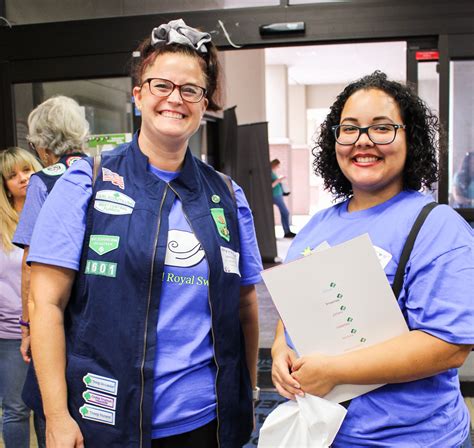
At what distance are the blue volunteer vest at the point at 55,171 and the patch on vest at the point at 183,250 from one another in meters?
0.71

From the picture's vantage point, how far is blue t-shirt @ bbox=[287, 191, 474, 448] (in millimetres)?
1042

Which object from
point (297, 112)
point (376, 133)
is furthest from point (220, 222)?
point (297, 112)

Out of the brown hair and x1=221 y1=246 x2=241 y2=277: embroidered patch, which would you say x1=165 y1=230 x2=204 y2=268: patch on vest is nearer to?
x1=221 y1=246 x2=241 y2=277: embroidered patch

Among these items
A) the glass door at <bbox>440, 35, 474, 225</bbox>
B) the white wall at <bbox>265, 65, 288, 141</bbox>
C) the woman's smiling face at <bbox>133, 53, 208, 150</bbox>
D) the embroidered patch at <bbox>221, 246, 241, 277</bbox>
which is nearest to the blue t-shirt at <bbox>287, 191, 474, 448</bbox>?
the embroidered patch at <bbox>221, 246, 241, 277</bbox>

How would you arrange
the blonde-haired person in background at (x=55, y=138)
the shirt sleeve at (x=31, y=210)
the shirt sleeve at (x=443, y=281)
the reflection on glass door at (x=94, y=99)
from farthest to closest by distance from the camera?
the reflection on glass door at (x=94, y=99), the blonde-haired person in background at (x=55, y=138), the shirt sleeve at (x=31, y=210), the shirt sleeve at (x=443, y=281)

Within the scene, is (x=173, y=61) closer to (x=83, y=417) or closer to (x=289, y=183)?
(x=83, y=417)

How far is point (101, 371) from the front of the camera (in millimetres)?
1234

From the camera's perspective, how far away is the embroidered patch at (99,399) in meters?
1.23

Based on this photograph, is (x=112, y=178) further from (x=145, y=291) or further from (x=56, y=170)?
(x=56, y=170)

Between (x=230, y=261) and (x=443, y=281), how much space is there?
0.54 meters

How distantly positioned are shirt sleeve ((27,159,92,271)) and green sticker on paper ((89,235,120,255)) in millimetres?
27

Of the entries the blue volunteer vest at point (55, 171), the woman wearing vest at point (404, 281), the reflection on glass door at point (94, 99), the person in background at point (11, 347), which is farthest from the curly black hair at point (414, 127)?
the reflection on glass door at point (94, 99)

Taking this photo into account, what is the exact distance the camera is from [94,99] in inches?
143

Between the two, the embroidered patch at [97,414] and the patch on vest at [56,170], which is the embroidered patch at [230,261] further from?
the patch on vest at [56,170]
